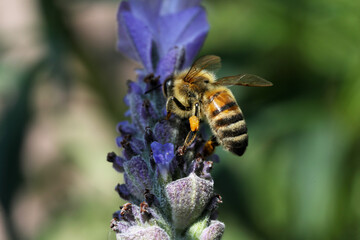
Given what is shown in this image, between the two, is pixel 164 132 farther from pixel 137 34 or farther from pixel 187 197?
pixel 137 34

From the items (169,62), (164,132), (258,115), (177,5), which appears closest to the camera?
(164,132)

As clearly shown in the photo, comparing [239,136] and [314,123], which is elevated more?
[239,136]

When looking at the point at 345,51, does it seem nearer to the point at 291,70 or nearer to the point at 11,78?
the point at 291,70

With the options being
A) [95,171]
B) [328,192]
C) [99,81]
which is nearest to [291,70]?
[328,192]

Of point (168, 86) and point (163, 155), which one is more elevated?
point (168, 86)

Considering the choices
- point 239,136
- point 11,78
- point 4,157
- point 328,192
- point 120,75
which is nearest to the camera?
point 239,136

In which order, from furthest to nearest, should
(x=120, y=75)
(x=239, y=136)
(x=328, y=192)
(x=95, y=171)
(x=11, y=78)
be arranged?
(x=120, y=75) → (x=95, y=171) → (x=11, y=78) → (x=328, y=192) → (x=239, y=136)

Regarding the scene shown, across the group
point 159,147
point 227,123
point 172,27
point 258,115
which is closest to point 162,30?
point 172,27
